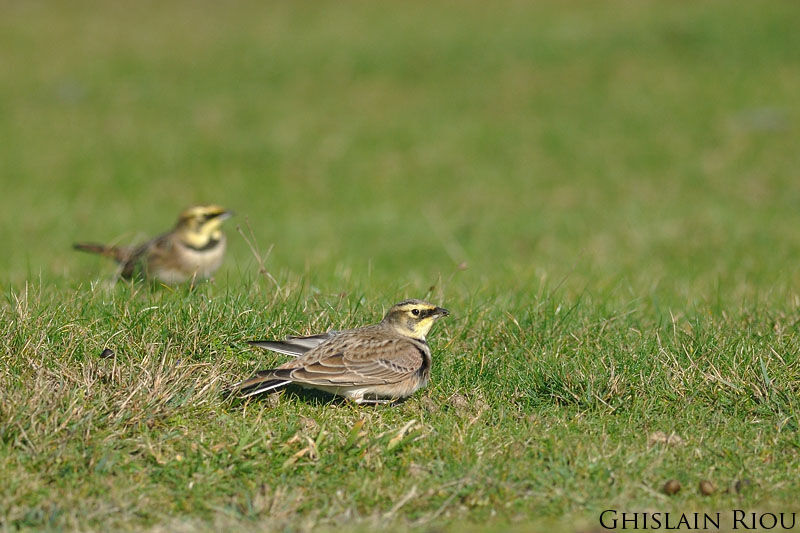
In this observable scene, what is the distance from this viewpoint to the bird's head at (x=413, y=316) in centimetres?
641

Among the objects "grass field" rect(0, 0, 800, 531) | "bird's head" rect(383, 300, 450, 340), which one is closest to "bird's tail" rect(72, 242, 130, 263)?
"grass field" rect(0, 0, 800, 531)

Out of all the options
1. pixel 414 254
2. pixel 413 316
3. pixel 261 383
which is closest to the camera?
pixel 261 383

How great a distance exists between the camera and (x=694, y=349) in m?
6.51

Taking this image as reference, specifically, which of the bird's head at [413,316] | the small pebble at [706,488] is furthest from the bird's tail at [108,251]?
the small pebble at [706,488]

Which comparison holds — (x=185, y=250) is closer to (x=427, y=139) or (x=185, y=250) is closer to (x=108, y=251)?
(x=108, y=251)

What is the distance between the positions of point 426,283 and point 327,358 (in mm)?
2891

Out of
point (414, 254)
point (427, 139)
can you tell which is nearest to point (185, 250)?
point (414, 254)

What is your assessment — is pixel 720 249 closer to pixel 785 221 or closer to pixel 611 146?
pixel 785 221

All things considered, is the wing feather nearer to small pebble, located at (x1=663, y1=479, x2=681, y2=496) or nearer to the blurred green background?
small pebble, located at (x1=663, y1=479, x2=681, y2=496)

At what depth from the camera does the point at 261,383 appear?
5.84 meters

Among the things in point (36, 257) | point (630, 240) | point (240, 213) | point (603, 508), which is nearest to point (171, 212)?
point (240, 213)

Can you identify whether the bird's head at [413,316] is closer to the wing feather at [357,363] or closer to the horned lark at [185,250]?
the wing feather at [357,363]

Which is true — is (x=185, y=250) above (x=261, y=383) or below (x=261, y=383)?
below

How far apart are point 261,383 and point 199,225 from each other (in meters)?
3.83
